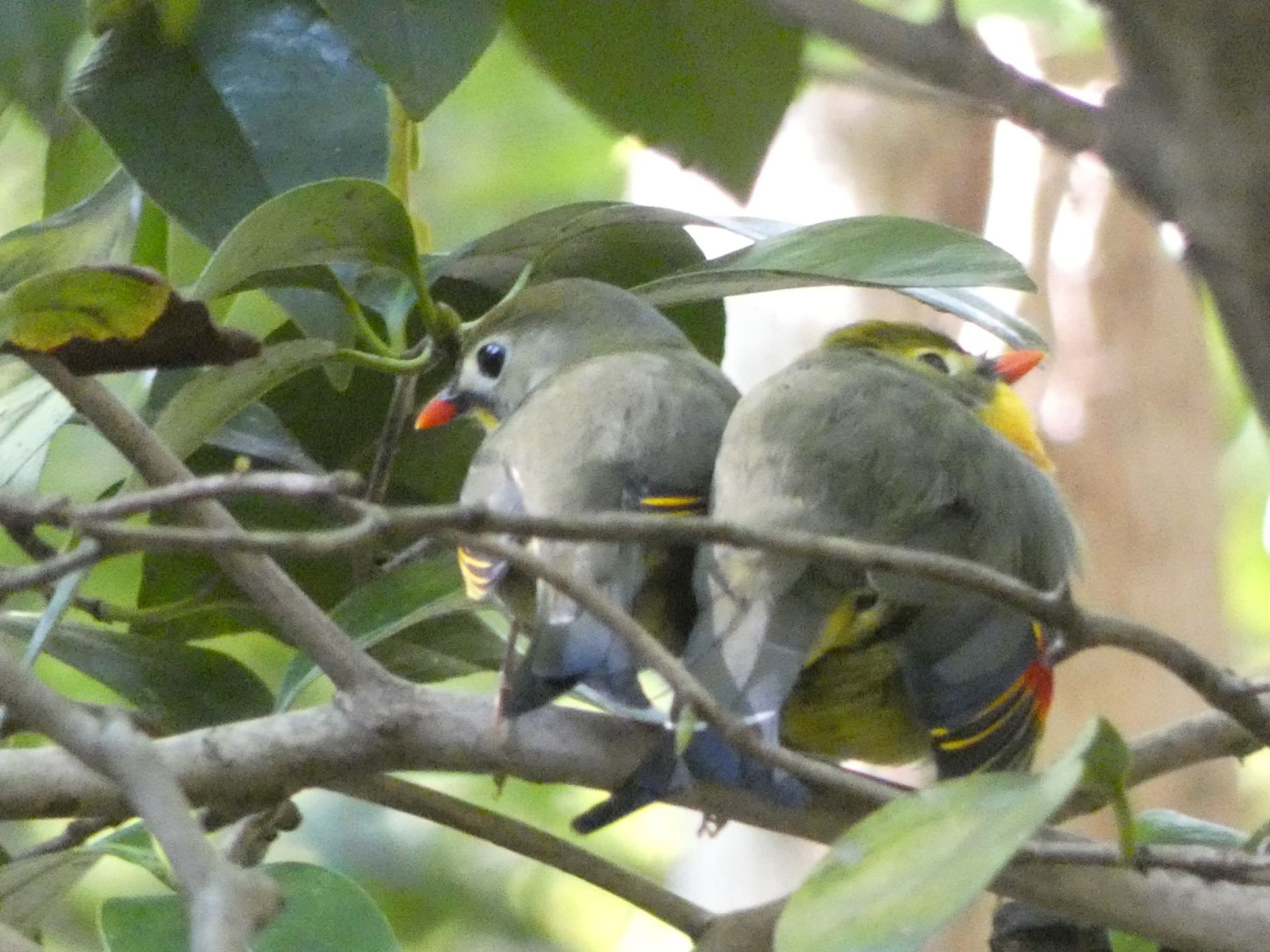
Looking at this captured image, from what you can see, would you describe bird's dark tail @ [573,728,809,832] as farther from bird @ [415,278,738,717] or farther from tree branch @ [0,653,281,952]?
tree branch @ [0,653,281,952]

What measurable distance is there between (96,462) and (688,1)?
0.86m

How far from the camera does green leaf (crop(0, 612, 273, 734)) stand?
139cm

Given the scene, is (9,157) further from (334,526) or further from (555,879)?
(555,879)

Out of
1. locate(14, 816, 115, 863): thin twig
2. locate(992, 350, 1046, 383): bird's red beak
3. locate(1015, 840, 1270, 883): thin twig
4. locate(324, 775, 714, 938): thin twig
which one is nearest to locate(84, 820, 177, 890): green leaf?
locate(14, 816, 115, 863): thin twig

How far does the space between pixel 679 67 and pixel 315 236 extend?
1.17ft

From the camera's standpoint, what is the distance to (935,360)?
1752 millimetres

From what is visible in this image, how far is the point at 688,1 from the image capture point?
101 cm

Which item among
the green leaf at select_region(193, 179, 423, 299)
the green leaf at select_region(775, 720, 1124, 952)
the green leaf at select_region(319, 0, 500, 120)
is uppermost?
the green leaf at select_region(319, 0, 500, 120)

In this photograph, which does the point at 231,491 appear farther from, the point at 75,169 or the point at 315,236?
the point at 75,169

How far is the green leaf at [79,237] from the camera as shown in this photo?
4.63 feet

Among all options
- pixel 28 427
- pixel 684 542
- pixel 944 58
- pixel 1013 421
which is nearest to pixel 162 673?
pixel 28 427

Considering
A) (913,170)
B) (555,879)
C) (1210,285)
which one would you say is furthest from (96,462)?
(913,170)

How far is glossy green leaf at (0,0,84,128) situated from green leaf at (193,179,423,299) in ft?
0.52

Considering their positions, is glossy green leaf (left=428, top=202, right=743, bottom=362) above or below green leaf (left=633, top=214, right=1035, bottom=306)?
below
